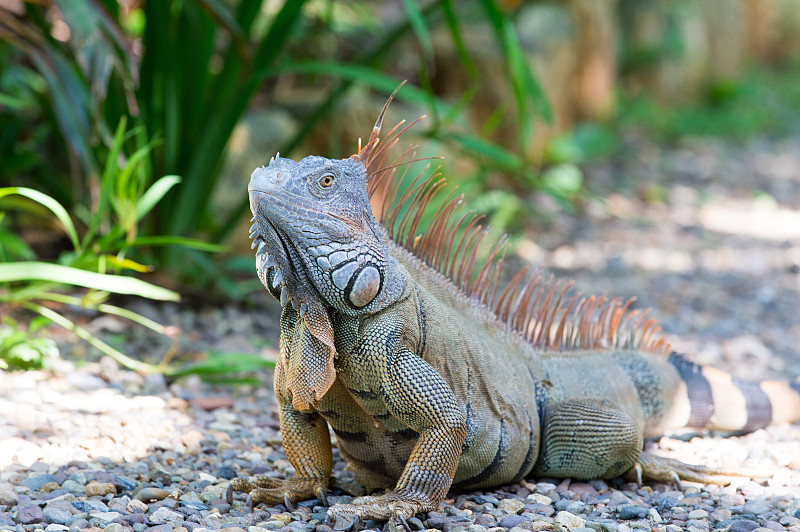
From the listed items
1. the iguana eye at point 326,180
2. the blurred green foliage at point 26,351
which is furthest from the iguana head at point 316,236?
the blurred green foliage at point 26,351

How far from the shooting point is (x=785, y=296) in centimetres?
796

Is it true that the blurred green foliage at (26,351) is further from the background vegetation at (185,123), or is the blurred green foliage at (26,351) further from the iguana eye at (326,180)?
the iguana eye at (326,180)

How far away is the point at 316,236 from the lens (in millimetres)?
2857

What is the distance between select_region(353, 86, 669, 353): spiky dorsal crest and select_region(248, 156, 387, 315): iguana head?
1.06 ft

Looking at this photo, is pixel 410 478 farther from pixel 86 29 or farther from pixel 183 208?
pixel 183 208

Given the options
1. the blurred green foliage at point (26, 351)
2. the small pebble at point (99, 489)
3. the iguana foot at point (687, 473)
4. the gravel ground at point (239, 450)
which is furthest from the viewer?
the blurred green foliage at point (26, 351)

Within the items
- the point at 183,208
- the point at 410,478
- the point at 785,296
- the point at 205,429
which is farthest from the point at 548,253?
the point at 410,478

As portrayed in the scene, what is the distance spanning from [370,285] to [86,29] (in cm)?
253

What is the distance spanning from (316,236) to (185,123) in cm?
378

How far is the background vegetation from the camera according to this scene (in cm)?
454

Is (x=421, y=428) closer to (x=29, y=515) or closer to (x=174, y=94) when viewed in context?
(x=29, y=515)

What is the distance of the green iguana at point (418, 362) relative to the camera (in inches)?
115

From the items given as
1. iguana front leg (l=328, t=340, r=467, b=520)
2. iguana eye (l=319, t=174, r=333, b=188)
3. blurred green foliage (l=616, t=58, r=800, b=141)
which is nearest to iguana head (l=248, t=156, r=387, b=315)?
iguana eye (l=319, t=174, r=333, b=188)

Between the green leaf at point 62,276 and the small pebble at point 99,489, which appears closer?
the small pebble at point 99,489
